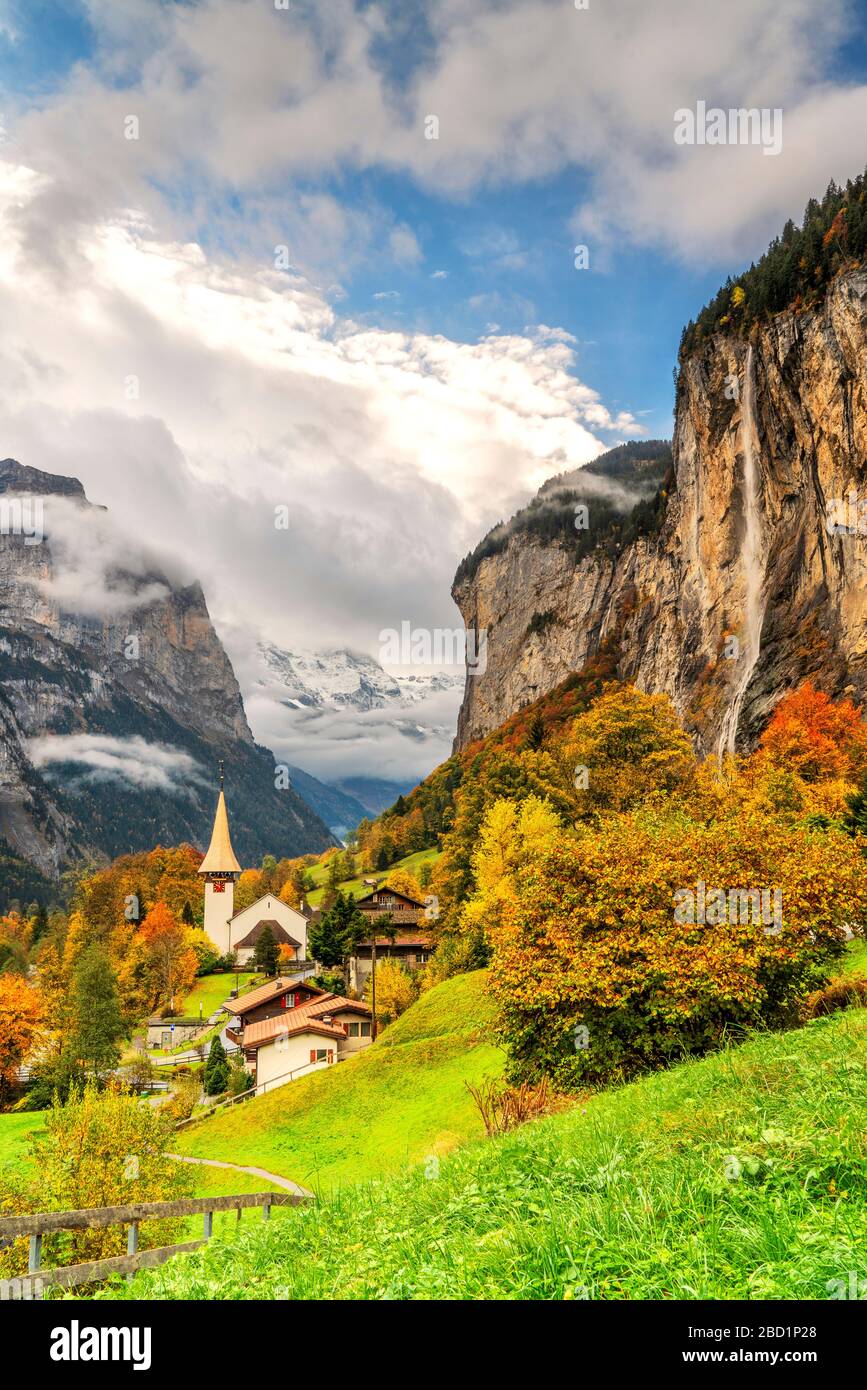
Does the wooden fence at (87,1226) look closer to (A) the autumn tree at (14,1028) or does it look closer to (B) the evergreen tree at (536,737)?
(B) the evergreen tree at (536,737)

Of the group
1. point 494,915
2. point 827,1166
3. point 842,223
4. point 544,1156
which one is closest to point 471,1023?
point 494,915

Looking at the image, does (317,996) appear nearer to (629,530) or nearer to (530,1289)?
(530,1289)

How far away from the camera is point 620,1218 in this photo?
5.88 meters

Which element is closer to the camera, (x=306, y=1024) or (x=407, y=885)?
(x=306, y=1024)

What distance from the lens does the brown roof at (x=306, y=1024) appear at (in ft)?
159

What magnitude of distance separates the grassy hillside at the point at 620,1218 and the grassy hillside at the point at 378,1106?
1370 cm

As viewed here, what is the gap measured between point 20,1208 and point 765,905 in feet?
61.8

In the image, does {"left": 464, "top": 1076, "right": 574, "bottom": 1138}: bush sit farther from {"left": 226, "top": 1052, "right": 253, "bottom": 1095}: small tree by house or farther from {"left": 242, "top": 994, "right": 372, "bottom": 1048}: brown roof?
{"left": 226, "top": 1052, "right": 253, "bottom": 1095}: small tree by house

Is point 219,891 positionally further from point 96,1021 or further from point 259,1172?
point 259,1172

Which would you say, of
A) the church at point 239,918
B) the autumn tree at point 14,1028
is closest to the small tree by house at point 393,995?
the autumn tree at point 14,1028

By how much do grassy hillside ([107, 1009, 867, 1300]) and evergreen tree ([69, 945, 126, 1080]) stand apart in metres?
53.1

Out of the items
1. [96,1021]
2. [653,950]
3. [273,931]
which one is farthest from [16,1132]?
[273,931]

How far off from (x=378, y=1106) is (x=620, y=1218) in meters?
28.8

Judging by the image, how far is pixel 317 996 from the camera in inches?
2539
